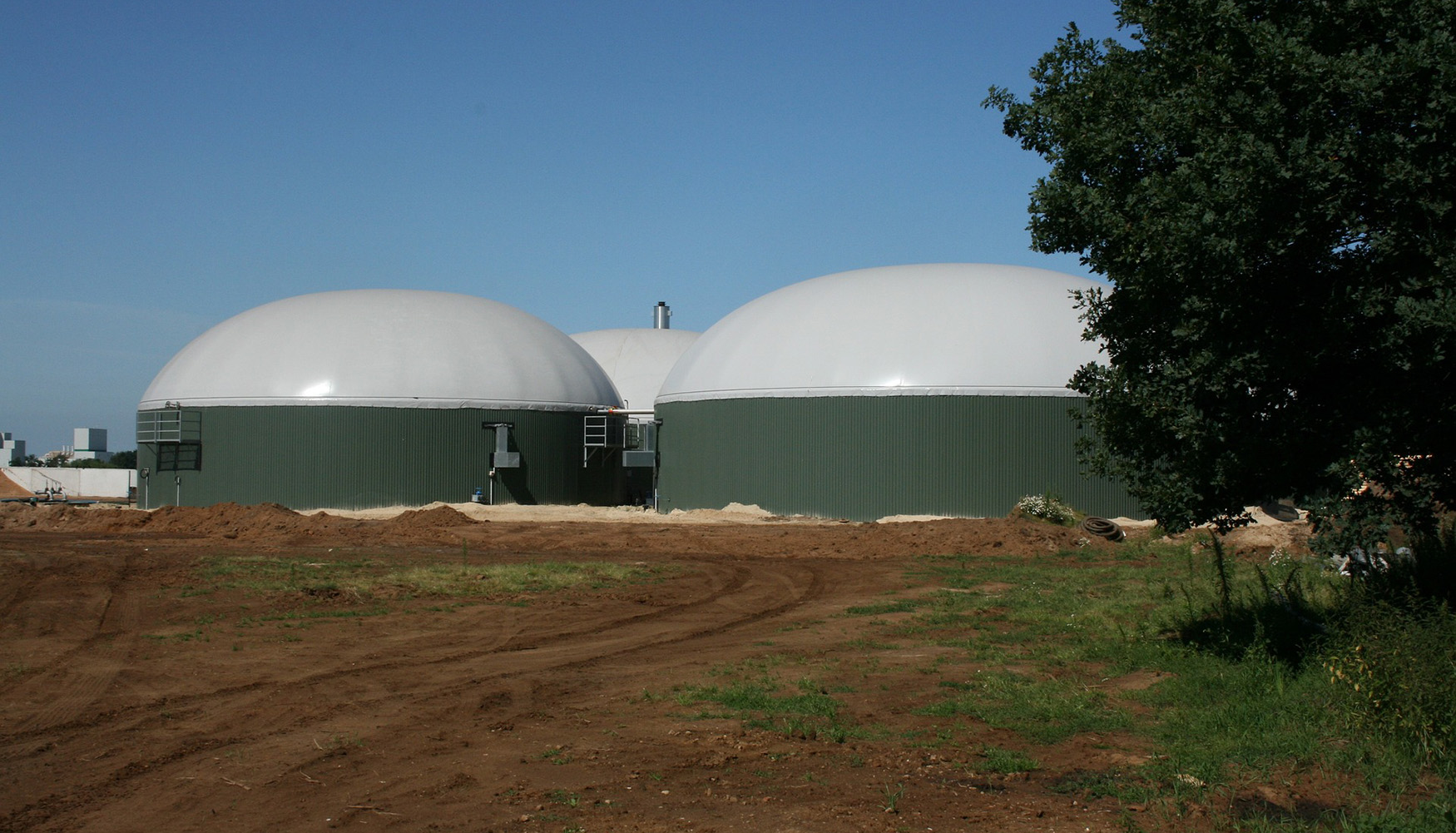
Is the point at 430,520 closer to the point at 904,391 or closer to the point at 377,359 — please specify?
the point at 377,359

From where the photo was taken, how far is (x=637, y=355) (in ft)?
181

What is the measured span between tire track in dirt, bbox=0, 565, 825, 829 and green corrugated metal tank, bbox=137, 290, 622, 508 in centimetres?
2110

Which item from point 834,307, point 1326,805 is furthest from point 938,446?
point 1326,805

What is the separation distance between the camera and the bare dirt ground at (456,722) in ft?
21.6

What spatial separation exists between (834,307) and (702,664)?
2260 cm

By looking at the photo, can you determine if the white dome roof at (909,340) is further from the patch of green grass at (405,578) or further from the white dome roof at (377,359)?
the patch of green grass at (405,578)

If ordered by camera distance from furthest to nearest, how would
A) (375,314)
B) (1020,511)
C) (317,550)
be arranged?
(375,314) < (1020,511) < (317,550)

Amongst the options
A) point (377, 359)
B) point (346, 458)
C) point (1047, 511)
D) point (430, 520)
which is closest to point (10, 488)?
point (346, 458)

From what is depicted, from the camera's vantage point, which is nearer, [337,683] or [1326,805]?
[1326,805]

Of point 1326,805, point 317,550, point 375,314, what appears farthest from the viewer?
point 375,314

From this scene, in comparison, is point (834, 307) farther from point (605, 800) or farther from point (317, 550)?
point (605, 800)

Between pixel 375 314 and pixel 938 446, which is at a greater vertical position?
pixel 375 314

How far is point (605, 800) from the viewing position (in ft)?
22.1

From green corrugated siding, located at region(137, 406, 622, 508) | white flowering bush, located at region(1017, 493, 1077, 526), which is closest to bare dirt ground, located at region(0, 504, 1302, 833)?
white flowering bush, located at region(1017, 493, 1077, 526)
